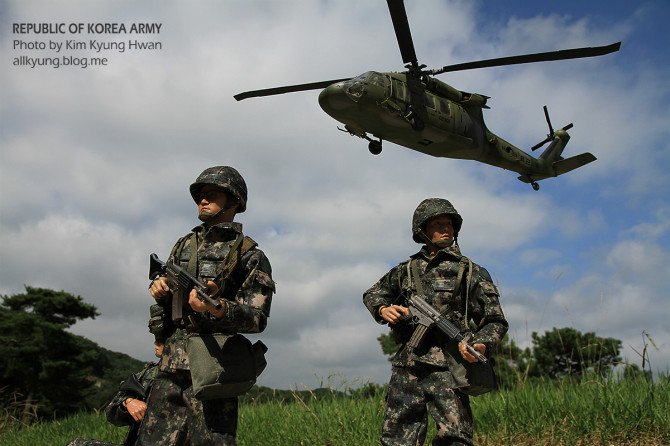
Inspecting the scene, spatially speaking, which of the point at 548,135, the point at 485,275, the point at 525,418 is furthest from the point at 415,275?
the point at 548,135

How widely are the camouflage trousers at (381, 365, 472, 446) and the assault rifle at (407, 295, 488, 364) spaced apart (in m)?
0.25

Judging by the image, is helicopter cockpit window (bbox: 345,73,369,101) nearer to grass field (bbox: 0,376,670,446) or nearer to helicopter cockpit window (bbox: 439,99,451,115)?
helicopter cockpit window (bbox: 439,99,451,115)

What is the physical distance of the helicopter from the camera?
943cm

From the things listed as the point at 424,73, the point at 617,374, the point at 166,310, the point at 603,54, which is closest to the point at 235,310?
the point at 166,310

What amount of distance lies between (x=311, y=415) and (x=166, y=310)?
3160 mm

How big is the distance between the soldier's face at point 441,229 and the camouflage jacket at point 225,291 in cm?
148

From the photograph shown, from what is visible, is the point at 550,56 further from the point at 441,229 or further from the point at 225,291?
the point at 225,291

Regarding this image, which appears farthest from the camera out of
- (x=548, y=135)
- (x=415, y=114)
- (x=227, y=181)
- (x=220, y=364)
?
(x=548, y=135)

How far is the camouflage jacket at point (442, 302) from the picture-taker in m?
3.91

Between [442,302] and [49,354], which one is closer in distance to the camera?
[442,302]

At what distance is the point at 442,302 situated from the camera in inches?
161

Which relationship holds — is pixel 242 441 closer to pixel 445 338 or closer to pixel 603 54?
pixel 445 338

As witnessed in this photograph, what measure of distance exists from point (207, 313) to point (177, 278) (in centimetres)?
31

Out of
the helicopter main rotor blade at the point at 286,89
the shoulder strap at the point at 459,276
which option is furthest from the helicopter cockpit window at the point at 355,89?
the shoulder strap at the point at 459,276
